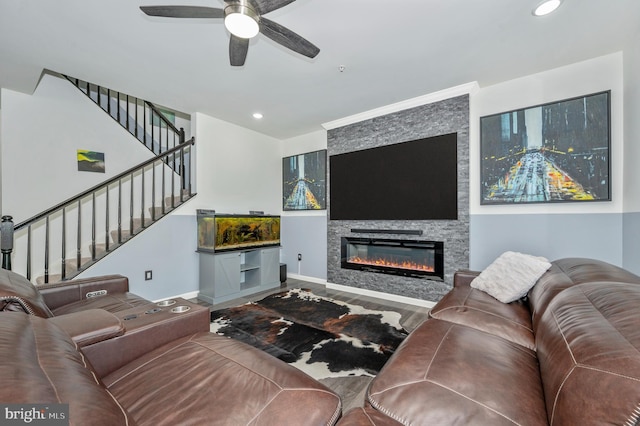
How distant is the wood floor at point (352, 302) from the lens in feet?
5.73

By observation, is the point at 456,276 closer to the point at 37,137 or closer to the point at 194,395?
the point at 194,395

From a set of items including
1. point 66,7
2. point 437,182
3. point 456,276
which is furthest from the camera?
point 437,182

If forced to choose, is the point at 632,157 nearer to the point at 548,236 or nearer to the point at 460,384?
the point at 548,236

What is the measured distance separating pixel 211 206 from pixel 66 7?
8.73ft

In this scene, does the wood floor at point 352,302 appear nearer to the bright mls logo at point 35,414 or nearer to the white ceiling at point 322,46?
the bright mls logo at point 35,414

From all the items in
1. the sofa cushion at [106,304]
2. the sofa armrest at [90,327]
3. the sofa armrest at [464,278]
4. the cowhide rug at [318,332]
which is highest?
the sofa armrest at [90,327]

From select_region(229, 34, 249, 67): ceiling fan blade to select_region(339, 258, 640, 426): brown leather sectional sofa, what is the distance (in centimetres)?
227

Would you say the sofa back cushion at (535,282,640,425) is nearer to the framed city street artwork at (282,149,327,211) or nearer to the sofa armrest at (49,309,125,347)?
the sofa armrest at (49,309,125,347)

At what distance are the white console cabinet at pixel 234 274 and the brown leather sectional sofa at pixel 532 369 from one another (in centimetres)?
296

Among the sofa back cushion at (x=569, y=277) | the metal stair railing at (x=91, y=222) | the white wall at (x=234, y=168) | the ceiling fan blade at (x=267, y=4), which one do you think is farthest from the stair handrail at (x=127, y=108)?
the sofa back cushion at (x=569, y=277)

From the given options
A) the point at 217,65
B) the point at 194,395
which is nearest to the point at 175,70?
the point at 217,65

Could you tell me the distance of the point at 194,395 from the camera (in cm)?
97

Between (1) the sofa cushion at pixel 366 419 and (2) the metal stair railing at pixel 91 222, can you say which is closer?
(1) the sofa cushion at pixel 366 419

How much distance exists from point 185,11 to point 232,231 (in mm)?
2818
